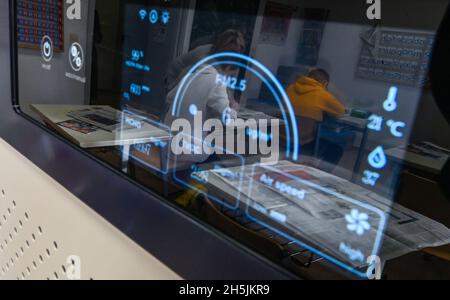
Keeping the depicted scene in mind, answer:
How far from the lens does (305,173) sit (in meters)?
0.31

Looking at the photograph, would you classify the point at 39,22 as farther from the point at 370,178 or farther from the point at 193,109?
the point at 370,178

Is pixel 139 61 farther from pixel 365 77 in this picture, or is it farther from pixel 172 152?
pixel 365 77

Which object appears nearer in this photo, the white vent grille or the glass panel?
the glass panel

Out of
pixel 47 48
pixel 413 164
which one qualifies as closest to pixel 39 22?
pixel 47 48

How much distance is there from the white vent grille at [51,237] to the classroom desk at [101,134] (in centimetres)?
7

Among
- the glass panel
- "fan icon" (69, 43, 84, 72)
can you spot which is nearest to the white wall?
the glass panel

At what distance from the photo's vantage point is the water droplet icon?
27cm

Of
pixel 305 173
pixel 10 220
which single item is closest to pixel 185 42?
pixel 305 173

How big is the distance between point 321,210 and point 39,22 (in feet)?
1.49

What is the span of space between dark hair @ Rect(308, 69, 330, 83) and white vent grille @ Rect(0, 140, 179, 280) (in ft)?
0.69

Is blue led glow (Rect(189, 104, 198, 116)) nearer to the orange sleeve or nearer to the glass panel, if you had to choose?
the glass panel

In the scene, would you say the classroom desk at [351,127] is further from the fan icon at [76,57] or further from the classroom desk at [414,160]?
the fan icon at [76,57]

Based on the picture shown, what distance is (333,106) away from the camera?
285 millimetres

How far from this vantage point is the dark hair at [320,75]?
0.28 m
